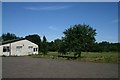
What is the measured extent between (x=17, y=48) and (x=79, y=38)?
18.9 metres

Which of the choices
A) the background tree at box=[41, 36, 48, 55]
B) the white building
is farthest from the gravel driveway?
the background tree at box=[41, 36, 48, 55]

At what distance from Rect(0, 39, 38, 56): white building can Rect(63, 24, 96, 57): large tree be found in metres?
15.4

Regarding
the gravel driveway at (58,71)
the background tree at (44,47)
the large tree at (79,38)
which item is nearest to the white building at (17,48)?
the background tree at (44,47)

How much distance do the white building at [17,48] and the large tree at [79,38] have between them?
608 inches

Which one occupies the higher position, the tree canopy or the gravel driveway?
the tree canopy

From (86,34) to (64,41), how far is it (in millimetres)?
4438

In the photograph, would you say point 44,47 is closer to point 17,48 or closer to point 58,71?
point 17,48

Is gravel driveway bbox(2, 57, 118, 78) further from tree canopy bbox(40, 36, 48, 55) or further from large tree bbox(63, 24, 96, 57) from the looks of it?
tree canopy bbox(40, 36, 48, 55)

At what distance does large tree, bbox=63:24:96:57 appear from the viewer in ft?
121

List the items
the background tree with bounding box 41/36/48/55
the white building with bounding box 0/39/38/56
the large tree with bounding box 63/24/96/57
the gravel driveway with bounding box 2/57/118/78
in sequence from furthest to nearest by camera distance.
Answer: the background tree with bounding box 41/36/48/55
the white building with bounding box 0/39/38/56
the large tree with bounding box 63/24/96/57
the gravel driveway with bounding box 2/57/118/78

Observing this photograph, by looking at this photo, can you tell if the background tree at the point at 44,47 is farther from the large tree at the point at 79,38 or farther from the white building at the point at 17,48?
the large tree at the point at 79,38

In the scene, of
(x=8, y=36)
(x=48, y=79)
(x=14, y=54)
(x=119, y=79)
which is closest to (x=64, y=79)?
(x=48, y=79)

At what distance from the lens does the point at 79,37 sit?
37250mm

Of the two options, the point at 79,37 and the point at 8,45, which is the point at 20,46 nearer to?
the point at 8,45
